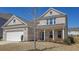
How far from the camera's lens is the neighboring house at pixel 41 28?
38.0 ft

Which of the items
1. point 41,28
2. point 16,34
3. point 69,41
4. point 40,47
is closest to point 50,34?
point 41,28

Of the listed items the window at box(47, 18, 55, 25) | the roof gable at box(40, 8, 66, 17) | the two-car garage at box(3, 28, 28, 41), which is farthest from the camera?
the two-car garage at box(3, 28, 28, 41)

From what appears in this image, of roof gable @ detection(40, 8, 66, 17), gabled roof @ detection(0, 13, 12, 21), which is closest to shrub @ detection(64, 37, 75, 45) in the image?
roof gable @ detection(40, 8, 66, 17)

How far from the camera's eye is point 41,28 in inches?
462

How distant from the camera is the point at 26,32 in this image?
1173cm

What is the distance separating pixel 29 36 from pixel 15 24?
0.67 metres

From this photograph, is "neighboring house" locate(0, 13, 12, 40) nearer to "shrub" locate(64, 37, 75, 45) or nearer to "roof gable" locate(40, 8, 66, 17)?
"roof gable" locate(40, 8, 66, 17)

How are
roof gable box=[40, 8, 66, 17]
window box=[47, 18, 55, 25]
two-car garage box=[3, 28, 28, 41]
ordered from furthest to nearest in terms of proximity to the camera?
two-car garage box=[3, 28, 28, 41] → window box=[47, 18, 55, 25] → roof gable box=[40, 8, 66, 17]

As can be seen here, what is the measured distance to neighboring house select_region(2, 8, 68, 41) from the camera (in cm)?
1158

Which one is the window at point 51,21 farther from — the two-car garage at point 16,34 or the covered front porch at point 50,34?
the two-car garage at point 16,34

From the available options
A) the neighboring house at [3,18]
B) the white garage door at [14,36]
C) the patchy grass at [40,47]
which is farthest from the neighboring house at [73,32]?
the neighboring house at [3,18]
